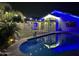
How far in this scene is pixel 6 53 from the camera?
5.25ft

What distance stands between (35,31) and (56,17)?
10.9 inches

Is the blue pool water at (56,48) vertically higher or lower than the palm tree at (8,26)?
lower

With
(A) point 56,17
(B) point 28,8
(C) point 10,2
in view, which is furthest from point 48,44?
(C) point 10,2

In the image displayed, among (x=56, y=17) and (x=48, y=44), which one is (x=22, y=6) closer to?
(x=56, y=17)

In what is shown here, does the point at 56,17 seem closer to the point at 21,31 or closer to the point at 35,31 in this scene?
the point at 35,31

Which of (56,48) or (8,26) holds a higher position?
(8,26)

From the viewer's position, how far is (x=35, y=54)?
1600 millimetres

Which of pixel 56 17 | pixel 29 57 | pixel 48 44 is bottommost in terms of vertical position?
pixel 29 57

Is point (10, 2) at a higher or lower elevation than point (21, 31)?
higher

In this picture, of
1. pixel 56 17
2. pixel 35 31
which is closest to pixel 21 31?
pixel 35 31

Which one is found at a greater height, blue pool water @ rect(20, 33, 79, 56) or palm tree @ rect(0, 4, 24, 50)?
palm tree @ rect(0, 4, 24, 50)

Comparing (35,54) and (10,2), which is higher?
(10,2)

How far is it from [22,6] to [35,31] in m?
0.31

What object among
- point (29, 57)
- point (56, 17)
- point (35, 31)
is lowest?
point (29, 57)
